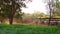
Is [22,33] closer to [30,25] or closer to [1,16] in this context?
[30,25]

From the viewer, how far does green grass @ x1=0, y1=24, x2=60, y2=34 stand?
2.79m

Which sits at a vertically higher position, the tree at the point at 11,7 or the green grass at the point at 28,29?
the tree at the point at 11,7

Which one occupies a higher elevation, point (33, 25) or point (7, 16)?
point (7, 16)

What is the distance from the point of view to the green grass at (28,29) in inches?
110

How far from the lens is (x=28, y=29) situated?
2867mm

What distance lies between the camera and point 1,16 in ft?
10.3

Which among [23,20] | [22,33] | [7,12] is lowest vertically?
[22,33]

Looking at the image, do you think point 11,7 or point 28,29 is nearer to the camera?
point 28,29

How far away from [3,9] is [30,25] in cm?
77

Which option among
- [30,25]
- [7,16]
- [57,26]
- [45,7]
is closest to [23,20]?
[30,25]

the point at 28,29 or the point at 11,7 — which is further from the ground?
the point at 11,7

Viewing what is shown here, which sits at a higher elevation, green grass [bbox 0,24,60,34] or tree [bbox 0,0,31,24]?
tree [bbox 0,0,31,24]

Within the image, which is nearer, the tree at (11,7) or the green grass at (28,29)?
the green grass at (28,29)

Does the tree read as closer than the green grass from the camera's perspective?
No
